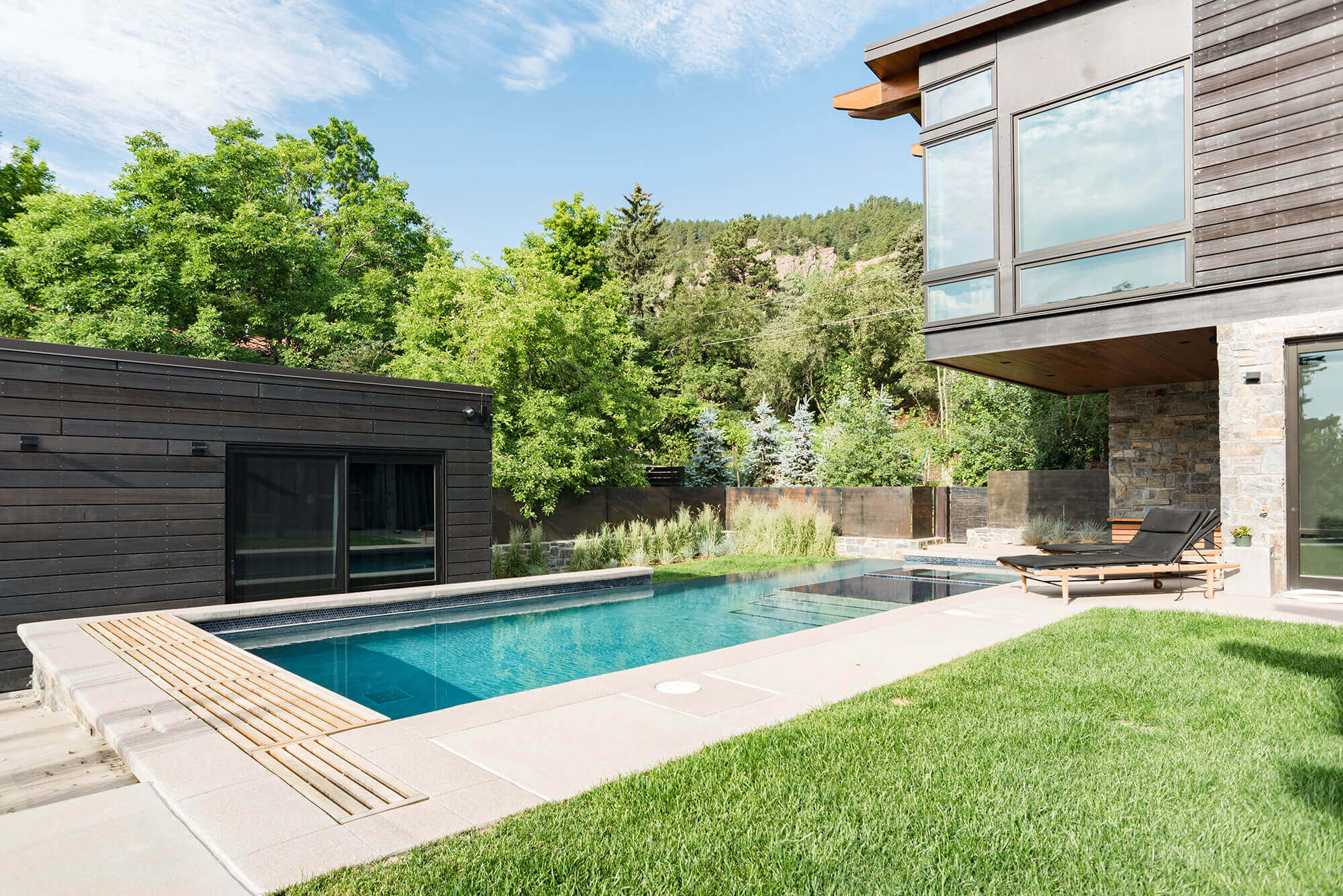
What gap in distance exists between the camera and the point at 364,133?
25547 millimetres

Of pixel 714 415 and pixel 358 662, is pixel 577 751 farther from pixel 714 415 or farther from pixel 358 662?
pixel 714 415

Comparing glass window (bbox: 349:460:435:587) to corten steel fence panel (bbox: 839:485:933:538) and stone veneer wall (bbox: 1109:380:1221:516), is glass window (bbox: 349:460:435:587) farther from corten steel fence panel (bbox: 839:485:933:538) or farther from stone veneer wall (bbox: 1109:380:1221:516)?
stone veneer wall (bbox: 1109:380:1221:516)

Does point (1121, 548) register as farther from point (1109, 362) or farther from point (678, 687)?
point (678, 687)

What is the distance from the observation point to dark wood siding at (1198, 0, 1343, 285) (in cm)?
692

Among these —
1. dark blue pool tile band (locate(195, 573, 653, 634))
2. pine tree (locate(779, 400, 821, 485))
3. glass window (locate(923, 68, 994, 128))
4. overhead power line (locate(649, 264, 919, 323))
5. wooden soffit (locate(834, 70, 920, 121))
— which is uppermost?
A: overhead power line (locate(649, 264, 919, 323))

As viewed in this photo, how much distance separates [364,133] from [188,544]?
22490 millimetres

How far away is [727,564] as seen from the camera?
12.9m

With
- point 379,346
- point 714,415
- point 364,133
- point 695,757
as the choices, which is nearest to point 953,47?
point 695,757

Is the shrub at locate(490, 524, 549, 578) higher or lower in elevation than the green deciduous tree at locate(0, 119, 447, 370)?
lower

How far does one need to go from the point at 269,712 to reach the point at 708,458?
17.5 m

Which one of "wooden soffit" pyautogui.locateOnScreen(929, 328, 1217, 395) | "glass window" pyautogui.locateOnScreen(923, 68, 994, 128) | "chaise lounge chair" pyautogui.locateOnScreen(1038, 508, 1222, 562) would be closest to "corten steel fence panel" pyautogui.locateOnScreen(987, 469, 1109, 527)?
"wooden soffit" pyautogui.locateOnScreen(929, 328, 1217, 395)

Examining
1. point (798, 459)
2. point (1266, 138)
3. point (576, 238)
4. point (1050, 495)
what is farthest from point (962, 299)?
point (576, 238)

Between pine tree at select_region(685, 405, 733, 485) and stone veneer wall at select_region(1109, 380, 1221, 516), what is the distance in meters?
10.5

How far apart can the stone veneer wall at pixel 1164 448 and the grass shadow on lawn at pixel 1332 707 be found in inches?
282
